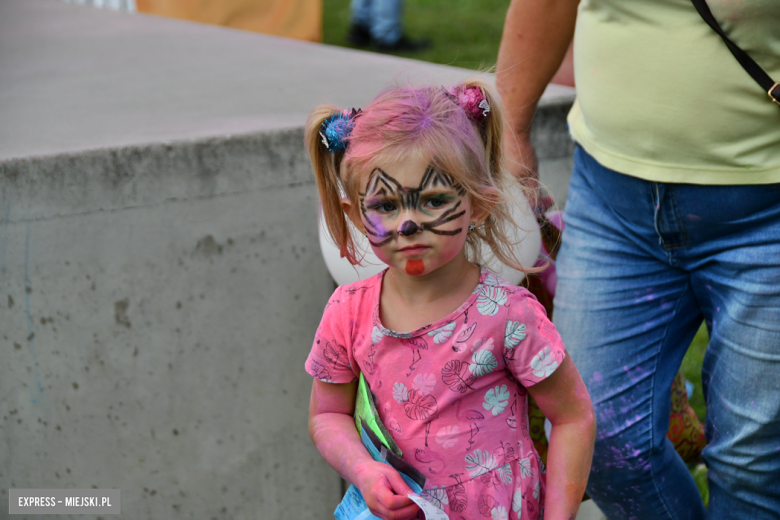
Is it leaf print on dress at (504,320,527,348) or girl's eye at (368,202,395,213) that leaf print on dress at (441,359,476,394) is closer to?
leaf print on dress at (504,320,527,348)

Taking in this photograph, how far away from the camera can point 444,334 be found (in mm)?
1227

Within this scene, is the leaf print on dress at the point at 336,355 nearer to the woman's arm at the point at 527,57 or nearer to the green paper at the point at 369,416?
the green paper at the point at 369,416

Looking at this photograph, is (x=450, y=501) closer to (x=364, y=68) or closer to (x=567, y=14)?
(x=567, y=14)

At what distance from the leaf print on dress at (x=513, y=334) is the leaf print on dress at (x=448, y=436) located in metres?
0.16

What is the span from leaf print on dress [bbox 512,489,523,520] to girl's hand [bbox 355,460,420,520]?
176mm

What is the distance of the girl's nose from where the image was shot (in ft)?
3.75

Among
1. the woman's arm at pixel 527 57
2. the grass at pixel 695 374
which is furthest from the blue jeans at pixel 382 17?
the woman's arm at pixel 527 57

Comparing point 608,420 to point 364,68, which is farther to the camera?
point 364,68

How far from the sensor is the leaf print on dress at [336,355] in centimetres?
130

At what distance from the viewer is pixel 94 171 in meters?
1.94

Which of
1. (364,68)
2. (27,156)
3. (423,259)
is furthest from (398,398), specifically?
(364,68)

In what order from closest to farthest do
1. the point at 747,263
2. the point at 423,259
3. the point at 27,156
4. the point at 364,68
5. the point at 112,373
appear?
the point at 423,259
the point at 747,263
the point at 27,156
the point at 112,373
the point at 364,68

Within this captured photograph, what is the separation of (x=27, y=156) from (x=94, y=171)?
0.53ft

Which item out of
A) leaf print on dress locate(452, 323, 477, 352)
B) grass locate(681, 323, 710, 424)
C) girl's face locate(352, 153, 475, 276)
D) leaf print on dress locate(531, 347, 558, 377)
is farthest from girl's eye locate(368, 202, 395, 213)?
grass locate(681, 323, 710, 424)
